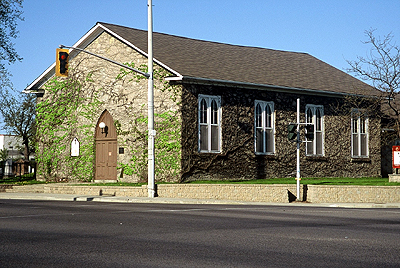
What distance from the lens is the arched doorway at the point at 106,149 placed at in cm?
3325

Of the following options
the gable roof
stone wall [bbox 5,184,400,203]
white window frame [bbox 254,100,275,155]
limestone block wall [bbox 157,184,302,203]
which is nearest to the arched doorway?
the gable roof

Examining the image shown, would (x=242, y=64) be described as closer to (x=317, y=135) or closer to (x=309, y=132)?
(x=317, y=135)

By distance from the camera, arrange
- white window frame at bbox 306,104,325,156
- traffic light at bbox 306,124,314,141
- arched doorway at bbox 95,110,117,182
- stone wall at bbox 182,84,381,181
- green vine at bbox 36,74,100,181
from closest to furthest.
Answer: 1. traffic light at bbox 306,124,314,141
2. stone wall at bbox 182,84,381,181
3. arched doorway at bbox 95,110,117,182
4. green vine at bbox 36,74,100,181
5. white window frame at bbox 306,104,325,156

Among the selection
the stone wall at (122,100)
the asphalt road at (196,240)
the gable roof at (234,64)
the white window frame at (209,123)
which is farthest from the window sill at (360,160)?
the asphalt road at (196,240)

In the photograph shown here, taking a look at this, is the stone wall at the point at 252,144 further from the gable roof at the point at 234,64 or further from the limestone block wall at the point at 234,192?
the limestone block wall at the point at 234,192

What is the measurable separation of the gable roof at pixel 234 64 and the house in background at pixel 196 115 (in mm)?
116

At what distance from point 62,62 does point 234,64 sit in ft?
46.3

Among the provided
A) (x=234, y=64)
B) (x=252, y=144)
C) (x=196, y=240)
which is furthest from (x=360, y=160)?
(x=196, y=240)

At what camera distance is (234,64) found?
35.7m

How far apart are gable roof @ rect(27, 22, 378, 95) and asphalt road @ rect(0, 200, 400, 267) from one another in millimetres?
15399

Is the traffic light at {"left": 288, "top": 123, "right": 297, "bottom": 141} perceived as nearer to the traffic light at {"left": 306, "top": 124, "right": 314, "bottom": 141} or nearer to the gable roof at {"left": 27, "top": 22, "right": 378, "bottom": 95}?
the traffic light at {"left": 306, "top": 124, "right": 314, "bottom": 141}

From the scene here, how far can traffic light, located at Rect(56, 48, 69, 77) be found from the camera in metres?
23.6

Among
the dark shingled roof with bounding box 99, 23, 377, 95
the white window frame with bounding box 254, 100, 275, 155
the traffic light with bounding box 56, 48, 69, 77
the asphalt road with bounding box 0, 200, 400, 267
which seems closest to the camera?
the asphalt road with bounding box 0, 200, 400, 267

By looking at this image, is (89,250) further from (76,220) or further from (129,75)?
(129,75)
